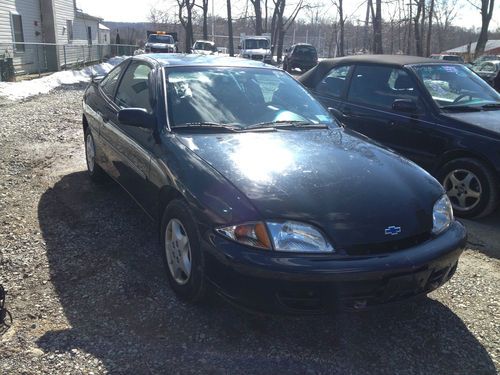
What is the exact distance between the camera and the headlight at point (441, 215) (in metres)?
2.89

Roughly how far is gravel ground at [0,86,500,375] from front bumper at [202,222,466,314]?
21 cm

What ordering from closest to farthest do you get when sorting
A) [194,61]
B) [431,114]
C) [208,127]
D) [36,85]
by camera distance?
[208,127] → [194,61] → [431,114] → [36,85]

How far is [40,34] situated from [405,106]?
22005mm

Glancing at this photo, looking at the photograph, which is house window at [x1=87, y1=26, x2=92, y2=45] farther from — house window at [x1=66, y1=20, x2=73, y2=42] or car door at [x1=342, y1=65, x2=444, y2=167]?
car door at [x1=342, y1=65, x2=444, y2=167]

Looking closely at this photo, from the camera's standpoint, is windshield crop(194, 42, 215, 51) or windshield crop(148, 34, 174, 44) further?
windshield crop(194, 42, 215, 51)

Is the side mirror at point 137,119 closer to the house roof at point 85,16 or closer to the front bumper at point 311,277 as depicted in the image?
the front bumper at point 311,277

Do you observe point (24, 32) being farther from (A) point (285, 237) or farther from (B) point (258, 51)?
(A) point (285, 237)

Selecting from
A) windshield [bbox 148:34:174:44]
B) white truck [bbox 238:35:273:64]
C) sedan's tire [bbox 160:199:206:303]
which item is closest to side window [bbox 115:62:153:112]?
sedan's tire [bbox 160:199:206:303]

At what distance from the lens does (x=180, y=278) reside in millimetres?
3111

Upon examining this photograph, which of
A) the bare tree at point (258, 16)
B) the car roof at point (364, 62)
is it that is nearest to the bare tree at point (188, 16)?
the bare tree at point (258, 16)

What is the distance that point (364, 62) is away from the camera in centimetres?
614

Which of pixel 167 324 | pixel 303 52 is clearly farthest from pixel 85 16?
pixel 167 324

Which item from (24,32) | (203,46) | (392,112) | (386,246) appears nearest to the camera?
(386,246)

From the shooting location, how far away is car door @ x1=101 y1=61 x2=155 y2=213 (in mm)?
3665
